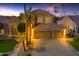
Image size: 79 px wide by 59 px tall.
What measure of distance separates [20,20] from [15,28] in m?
0.13

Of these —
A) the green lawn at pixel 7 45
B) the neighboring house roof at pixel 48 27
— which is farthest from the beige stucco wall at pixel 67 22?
the green lawn at pixel 7 45

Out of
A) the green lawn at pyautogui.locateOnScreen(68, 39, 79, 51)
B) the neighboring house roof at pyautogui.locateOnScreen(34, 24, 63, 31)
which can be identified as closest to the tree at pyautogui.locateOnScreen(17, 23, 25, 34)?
the neighboring house roof at pyautogui.locateOnScreen(34, 24, 63, 31)

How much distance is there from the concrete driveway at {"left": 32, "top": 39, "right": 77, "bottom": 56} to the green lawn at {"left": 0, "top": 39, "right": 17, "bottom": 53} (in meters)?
0.29

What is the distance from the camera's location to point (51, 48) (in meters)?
4.57

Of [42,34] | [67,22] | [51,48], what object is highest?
[67,22]

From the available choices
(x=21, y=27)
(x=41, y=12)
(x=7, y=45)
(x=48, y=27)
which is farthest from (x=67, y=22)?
(x=7, y=45)

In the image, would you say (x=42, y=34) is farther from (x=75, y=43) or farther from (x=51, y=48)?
(x=75, y=43)

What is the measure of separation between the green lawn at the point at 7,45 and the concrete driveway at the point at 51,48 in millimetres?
290

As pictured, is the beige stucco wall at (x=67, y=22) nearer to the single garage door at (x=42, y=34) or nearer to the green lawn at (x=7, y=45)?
the single garage door at (x=42, y=34)

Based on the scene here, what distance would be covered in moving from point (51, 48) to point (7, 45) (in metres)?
0.59

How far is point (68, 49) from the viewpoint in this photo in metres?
4.57

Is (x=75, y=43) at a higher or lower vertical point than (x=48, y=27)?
lower

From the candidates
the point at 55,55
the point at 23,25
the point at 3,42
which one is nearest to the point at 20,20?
the point at 23,25

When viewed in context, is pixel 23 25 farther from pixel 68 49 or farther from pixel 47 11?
pixel 68 49
